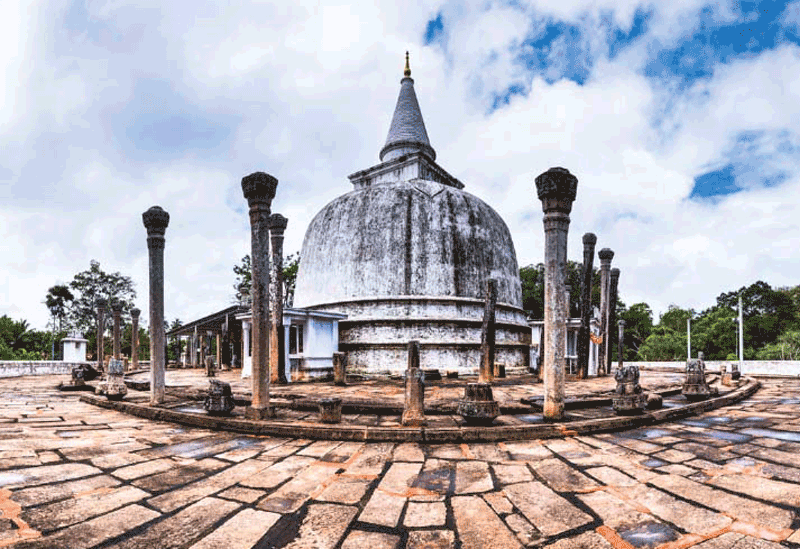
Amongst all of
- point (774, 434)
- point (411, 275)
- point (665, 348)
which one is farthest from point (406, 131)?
point (665, 348)

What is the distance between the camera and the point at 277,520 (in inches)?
109

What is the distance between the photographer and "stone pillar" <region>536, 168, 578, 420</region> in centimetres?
573

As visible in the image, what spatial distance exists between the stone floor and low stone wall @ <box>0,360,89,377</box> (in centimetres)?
1557

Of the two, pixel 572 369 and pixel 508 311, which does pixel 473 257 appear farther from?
pixel 572 369

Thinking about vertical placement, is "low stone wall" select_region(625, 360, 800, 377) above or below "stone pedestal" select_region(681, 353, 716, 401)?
below

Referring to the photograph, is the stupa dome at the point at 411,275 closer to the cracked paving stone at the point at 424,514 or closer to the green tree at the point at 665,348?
the cracked paving stone at the point at 424,514

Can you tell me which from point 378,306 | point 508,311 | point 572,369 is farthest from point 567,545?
point 572,369

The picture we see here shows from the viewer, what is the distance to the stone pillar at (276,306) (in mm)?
11672

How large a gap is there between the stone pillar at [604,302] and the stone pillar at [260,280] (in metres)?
10.7

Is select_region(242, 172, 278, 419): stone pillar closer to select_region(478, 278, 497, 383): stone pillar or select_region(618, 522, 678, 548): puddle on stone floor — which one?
select_region(618, 522, 678, 548): puddle on stone floor

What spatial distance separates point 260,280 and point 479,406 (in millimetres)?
3358

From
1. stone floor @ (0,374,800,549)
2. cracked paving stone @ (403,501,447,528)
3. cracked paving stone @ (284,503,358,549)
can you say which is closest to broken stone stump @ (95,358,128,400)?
stone floor @ (0,374,800,549)

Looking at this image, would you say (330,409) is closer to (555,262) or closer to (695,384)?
(555,262)

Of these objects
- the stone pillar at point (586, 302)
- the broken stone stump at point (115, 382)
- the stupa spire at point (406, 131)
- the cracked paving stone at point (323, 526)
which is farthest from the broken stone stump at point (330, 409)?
the stupa spire at point (406, 131)
